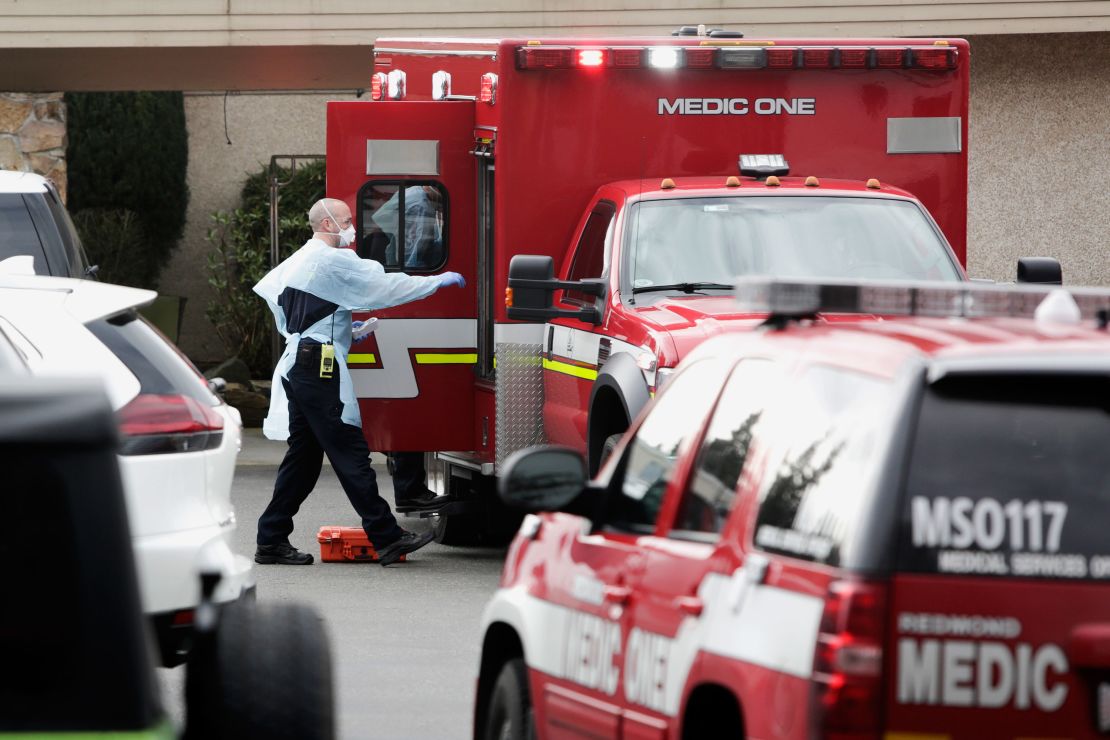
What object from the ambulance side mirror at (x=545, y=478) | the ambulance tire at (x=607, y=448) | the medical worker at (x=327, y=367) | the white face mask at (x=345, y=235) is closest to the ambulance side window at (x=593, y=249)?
the ambulance tire at (x=607, y=448)

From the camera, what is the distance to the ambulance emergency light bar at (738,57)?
36.8ft

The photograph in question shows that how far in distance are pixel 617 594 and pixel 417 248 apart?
Answer: 761 cm

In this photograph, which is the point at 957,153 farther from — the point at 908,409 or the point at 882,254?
the point at 908,409

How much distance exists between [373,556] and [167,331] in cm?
1231

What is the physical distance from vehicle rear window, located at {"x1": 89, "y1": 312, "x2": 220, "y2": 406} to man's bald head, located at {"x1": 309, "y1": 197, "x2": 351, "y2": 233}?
459 cm

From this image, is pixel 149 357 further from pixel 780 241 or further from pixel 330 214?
pixel 330 214

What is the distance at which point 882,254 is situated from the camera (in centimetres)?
1019

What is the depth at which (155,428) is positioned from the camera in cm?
670

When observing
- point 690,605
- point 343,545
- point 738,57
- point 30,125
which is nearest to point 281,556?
point 343,545

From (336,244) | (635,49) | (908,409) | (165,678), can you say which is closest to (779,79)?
(635,49)

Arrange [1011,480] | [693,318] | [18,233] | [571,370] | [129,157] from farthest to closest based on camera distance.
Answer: [129,157] → [18,233] → [571,370] → [693,318] → [1011,480]

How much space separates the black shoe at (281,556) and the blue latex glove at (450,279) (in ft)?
5.93

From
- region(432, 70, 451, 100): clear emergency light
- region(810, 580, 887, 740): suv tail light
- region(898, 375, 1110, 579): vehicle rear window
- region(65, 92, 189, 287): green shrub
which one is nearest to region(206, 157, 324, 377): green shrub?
region(65, 92, 189, 287): green shrub

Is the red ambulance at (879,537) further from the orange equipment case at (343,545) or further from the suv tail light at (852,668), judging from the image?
the orange equipment case at (343,545)
